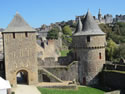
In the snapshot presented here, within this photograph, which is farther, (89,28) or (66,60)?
(66,60)

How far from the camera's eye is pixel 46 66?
2306 centimetres

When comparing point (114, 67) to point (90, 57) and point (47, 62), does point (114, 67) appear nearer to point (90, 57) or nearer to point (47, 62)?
point (90, 57)

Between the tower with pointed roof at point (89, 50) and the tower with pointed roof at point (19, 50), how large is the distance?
546 centimetres

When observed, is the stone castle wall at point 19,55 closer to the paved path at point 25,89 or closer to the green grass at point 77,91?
the paved path at point 25,89

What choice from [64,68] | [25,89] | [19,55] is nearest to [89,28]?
[64,68]

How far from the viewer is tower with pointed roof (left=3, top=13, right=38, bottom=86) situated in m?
19.1

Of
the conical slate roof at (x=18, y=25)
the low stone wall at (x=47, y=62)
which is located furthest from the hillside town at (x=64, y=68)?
the low stone wall at (x=47, y=62)

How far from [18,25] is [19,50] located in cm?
268

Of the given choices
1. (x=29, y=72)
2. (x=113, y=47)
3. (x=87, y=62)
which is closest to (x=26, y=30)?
(x=29, y=72)

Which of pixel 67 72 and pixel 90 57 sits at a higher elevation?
pixel 90 57

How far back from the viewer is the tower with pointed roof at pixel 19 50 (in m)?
19.1

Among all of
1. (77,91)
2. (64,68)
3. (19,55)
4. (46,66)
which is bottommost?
(77,91)

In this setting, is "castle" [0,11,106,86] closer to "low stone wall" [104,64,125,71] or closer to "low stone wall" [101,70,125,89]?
"low stone wall" [104,64,125,71]

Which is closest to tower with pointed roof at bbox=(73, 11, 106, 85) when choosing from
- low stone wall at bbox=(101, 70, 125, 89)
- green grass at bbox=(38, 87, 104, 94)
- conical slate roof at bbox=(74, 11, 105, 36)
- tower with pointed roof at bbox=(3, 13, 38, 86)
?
conical slate roof at bbox=(74, 11, 105, 36)
